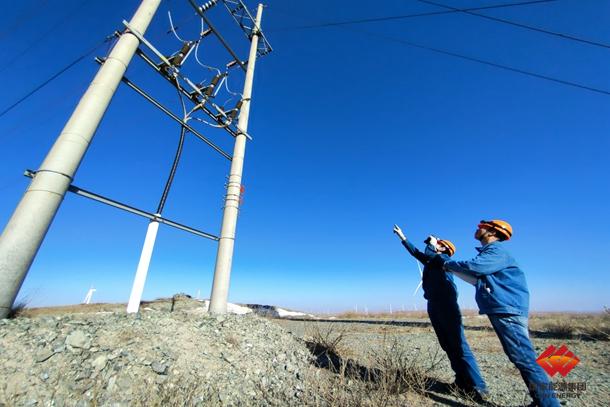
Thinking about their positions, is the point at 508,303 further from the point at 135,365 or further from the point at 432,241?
the point at 135,365

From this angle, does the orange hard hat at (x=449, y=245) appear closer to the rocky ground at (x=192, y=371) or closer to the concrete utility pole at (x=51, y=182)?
the rocky ground at (x=192, y=371)

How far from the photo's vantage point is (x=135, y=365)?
9.14ft

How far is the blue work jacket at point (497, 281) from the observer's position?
284 centimetres

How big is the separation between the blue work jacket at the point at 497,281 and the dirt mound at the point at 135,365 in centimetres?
234

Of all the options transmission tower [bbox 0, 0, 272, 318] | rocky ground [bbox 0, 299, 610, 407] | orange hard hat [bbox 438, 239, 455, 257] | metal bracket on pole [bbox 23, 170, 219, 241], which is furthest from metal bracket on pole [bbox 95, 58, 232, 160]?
orange hard hat [bbox 438, 239, 455, 257]

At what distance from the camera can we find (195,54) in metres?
6.95

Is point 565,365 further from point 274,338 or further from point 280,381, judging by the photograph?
point 274,338

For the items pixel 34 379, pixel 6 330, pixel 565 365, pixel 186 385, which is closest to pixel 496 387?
pixel 565 365

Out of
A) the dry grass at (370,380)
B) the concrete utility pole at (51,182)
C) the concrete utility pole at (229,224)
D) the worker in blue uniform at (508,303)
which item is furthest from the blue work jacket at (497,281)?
the concrete utility pole at (51,182)

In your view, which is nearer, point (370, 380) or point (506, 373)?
point (370, 380)

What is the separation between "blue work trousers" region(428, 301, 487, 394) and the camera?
11.4ft

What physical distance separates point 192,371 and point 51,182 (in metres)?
3.04

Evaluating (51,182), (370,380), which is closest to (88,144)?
(51,182)

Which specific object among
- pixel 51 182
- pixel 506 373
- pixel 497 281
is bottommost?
pixel 506 373
